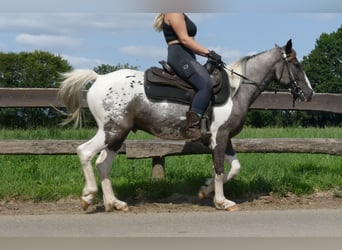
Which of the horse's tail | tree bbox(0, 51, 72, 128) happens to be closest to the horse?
the horse's tail

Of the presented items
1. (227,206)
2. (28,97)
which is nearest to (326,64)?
(28,97)

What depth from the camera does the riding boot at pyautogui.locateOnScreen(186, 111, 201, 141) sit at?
680 centimetres

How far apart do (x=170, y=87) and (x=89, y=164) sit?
4.49 ft

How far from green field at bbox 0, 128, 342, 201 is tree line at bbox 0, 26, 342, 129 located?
3.71ft

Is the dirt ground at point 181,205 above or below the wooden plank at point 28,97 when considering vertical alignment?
below

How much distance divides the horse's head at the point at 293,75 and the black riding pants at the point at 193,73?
45.8 inches

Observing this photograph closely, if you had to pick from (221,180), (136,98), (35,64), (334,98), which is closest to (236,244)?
(221,180)

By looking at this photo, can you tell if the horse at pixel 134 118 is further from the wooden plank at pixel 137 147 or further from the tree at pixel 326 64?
the tree at pixel 326 64

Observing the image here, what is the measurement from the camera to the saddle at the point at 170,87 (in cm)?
691

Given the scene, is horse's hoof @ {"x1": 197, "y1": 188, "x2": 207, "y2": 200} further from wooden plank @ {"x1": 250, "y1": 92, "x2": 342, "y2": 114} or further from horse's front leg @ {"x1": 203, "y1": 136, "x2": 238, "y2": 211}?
wooden plank @ {"x1": 250, "y1": 92, "x2": 342, "y2": 114}

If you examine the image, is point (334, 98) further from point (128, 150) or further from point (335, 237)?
point (335, 237)

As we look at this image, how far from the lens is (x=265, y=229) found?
227 inches

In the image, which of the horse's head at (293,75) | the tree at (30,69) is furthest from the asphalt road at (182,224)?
the tree at (30,69)

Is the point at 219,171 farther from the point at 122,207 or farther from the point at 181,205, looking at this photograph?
the point at 122,207
